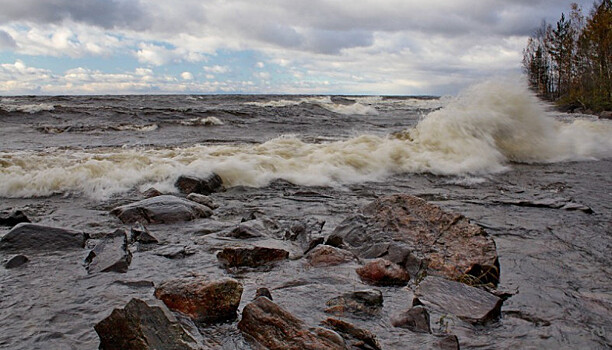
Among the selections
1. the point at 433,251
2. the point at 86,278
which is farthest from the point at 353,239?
the point at 86,278

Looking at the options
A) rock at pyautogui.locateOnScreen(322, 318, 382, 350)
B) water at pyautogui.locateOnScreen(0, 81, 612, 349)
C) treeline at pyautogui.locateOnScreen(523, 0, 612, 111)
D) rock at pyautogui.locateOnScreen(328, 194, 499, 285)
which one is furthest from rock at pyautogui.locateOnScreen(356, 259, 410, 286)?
treeline at pyautogui.locateOnScreen(523, 0, 612, 111)

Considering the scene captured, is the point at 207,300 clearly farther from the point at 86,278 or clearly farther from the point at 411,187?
the point at 411,187

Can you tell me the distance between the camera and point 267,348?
208cm

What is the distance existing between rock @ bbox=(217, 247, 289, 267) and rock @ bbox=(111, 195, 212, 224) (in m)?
1.25

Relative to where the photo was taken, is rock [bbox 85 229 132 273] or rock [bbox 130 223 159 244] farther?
rock [bbox 130 223 159 244]

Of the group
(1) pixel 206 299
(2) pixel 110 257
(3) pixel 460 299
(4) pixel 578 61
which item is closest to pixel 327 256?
(3) pixel 460 299

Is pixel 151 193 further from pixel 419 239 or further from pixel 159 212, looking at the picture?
pixel 419 239

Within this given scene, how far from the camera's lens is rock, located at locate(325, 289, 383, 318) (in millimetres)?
2535

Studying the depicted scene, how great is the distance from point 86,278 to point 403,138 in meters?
7.99

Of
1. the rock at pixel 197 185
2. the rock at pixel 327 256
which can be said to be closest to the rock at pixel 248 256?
the rock at pixel 327 256

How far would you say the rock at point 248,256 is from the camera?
128 inches

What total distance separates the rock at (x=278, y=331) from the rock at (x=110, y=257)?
4.17 ft

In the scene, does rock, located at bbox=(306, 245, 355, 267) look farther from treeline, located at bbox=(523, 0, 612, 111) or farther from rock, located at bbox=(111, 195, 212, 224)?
treeline, located at bbox=(523, 0, 612, 111)

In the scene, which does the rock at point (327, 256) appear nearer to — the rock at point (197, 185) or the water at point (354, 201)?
the water at point (354, 201)
